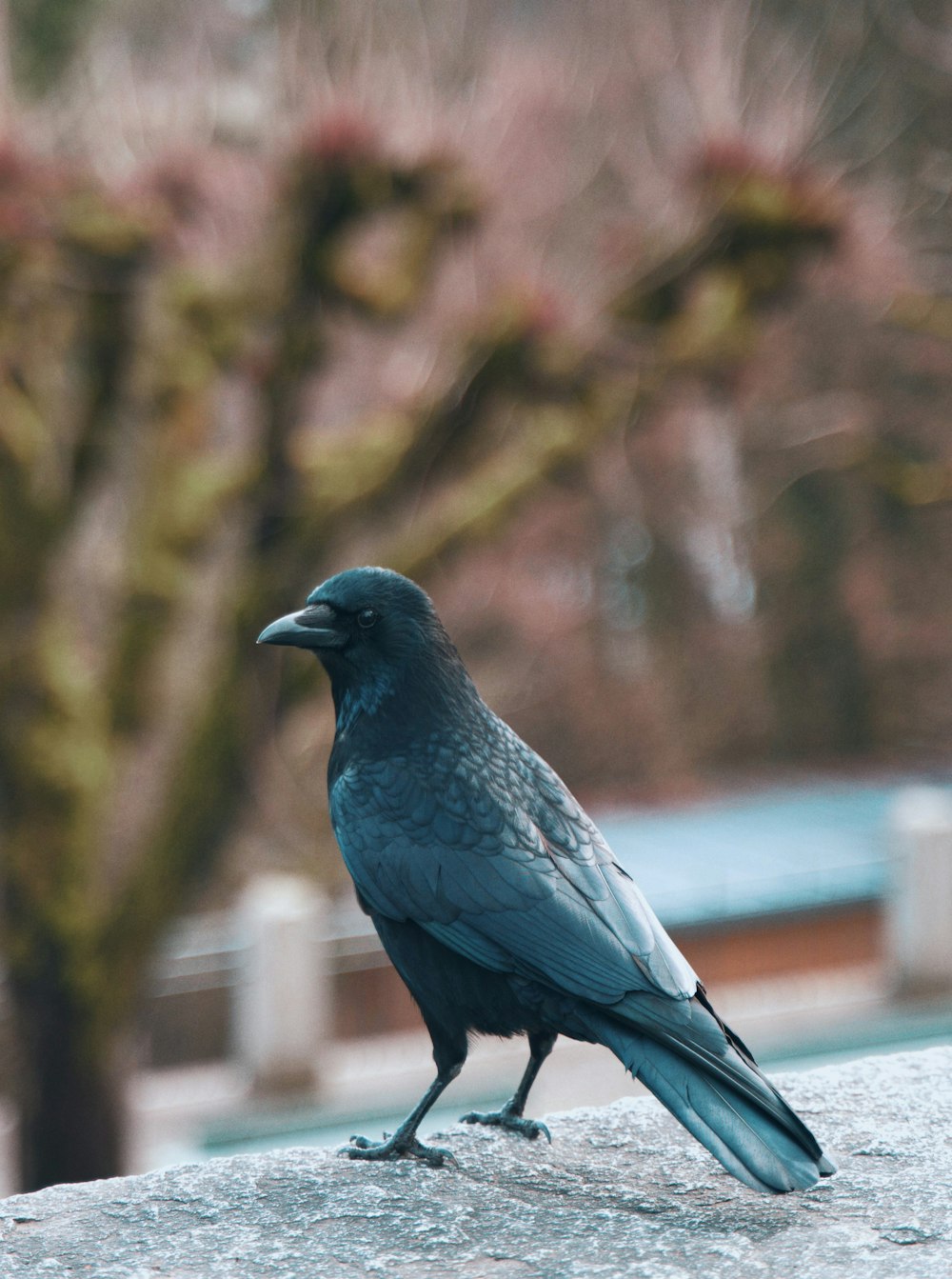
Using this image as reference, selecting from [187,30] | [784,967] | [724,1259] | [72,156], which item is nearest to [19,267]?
[72,156]

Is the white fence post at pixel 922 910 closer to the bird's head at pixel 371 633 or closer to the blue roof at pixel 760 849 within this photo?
the blue roof at pixel 760 849

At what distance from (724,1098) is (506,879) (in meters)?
0.51

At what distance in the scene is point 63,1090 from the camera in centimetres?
794

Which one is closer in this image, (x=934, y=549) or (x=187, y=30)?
(x=187, y=30)

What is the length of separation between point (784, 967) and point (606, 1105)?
1196cm

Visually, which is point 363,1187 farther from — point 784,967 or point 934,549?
point 934,549

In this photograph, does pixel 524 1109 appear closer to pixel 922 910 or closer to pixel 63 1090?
pixel 63 1090

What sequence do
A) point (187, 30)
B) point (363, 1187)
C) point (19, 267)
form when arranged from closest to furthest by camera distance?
point (363, 1187)
point (19, 267)
point (187, 30)

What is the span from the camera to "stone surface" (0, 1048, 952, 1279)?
2.11 meters

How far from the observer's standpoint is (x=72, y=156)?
756 centimetres

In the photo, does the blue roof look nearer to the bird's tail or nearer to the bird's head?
the bird's head

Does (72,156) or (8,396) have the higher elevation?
(72,156)

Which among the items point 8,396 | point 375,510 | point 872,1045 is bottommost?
point 872,1045

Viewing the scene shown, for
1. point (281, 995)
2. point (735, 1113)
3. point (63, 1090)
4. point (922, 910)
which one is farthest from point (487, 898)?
point (922, 910)
